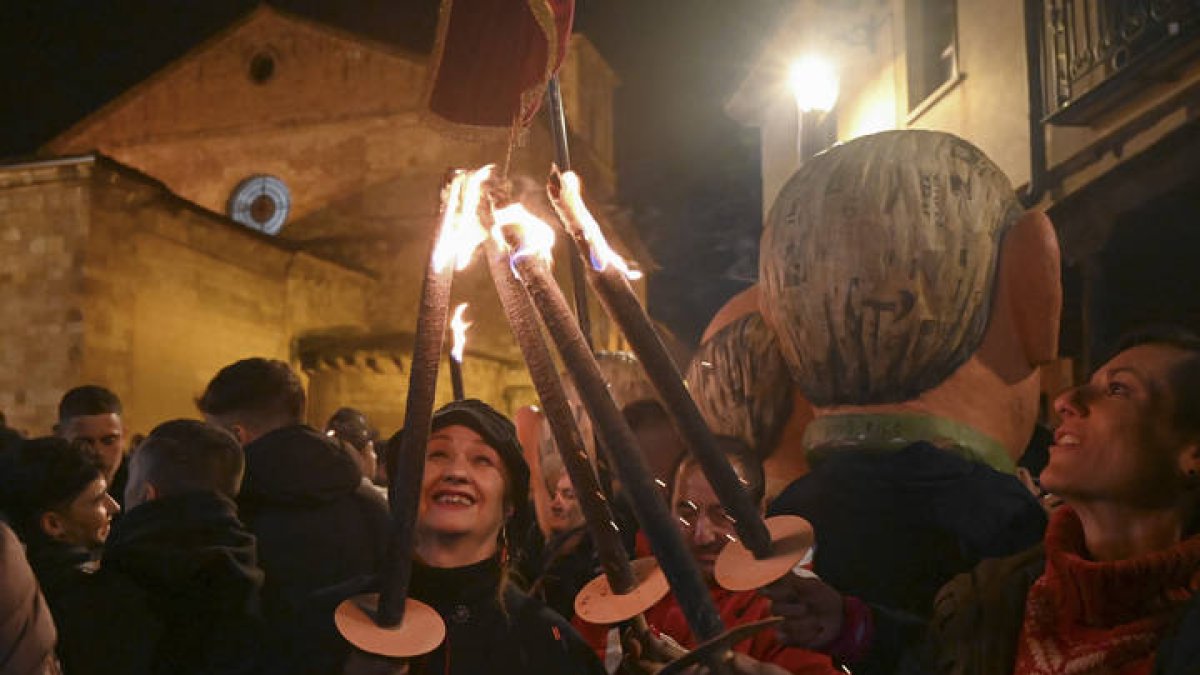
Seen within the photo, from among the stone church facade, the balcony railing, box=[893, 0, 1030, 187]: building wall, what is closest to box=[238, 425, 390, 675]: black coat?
the balcony railing

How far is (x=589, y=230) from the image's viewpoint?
2137mm

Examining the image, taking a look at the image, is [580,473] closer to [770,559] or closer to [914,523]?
[770,559]

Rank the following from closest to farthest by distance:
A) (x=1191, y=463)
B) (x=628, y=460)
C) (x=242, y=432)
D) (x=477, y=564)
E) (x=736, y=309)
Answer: (x=628, y=460), (x=1191, y=463), (x=477, y=564), (x=242, y=432), (x=736, y=309)

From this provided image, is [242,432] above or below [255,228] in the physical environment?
below

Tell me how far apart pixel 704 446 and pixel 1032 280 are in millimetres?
2263

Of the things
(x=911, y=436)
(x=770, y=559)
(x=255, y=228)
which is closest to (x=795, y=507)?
(x=911, y=436)

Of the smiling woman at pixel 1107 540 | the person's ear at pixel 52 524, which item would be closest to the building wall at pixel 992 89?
the smiling woman at pixel 1107 540

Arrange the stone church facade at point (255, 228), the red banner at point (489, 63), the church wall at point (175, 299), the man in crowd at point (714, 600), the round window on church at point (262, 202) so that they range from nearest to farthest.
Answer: the man in crowd at point (714, 600)
the red banner at point (489, 63)
the stone church facade at point (255, 228)
the church wall at point (175, 299)
the round window on church at point (262, 202)

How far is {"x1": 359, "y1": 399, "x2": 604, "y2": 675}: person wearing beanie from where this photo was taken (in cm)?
272

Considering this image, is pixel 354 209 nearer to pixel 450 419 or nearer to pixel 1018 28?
pixel 1018 28

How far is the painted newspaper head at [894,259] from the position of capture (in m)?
3.68

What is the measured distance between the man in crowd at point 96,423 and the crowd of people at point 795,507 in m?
1.20

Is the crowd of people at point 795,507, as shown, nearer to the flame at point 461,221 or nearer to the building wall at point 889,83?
the flame at point 461,221

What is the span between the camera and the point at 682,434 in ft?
6.53
